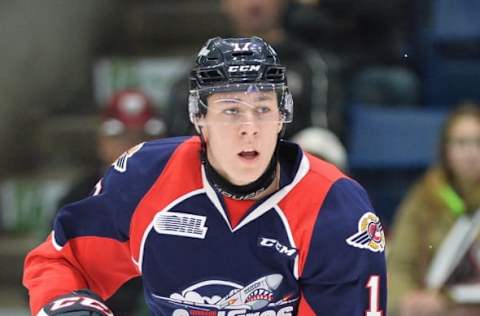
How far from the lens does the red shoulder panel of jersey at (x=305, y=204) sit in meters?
2.34

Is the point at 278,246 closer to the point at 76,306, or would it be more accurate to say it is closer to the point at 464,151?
the point at 76,306

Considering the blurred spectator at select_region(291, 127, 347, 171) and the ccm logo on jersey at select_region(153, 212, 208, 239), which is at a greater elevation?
the ccm logo on jersey at select_region(153, 212, 208, 239)

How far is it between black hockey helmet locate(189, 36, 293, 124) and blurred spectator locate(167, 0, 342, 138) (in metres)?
1.70

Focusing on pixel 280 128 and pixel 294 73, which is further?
pixel 294 73

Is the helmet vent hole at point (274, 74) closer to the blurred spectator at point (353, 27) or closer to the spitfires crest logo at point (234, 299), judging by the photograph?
the spitfires crest logo at point (234, 299)

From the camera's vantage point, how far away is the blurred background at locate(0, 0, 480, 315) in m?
4.56

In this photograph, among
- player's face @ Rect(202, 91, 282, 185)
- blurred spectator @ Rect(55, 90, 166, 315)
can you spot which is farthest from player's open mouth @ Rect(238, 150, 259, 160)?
blurred spectator @ Rect(55, 90, 166, 315)

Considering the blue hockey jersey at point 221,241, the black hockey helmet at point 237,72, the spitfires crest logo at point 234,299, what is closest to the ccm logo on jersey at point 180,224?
the blue hockey jersey at point 221,241

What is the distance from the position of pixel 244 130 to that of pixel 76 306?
20.0 inches

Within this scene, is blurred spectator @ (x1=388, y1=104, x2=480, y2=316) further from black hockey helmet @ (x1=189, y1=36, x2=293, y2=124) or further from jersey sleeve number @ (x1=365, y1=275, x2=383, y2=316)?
black hockey helmet @ (x1=189, y1=36, x2=293, y2=124)

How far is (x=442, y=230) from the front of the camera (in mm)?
3998

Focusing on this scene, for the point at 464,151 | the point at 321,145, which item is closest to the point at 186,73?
the point at 321,145

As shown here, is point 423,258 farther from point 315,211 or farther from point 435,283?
point 315,211

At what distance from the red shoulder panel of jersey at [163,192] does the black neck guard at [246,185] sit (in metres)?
0.05
